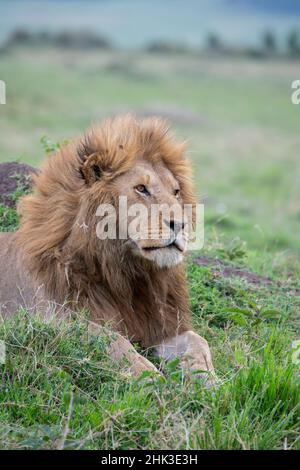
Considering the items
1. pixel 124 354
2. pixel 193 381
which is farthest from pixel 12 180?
pixel 193 381

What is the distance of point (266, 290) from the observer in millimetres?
5750

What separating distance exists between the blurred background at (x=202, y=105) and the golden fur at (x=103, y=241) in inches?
19.6

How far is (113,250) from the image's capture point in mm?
4422

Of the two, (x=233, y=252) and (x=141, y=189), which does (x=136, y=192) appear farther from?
(x=233, y=252)

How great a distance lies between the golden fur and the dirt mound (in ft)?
4.04

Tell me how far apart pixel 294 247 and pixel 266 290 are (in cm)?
525

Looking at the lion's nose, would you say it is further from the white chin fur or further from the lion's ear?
the lion's ear

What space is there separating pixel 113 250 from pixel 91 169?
1.44ft

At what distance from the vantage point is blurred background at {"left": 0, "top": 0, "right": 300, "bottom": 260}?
562 inches

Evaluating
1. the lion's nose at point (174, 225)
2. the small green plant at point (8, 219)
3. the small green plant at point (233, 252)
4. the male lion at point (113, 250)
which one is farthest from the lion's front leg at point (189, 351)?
the small green plant at point (233, 252)

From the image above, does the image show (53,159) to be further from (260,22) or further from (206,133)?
(260,22)

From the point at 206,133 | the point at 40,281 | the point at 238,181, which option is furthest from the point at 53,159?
the point at 206,133
